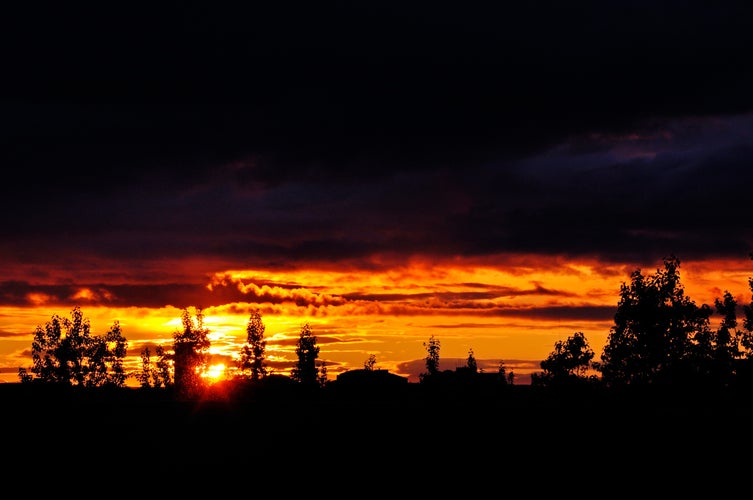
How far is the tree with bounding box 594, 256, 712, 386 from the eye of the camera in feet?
203

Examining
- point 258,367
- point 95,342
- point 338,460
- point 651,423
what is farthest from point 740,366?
point 95,342

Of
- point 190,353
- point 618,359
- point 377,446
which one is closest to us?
point 377,446

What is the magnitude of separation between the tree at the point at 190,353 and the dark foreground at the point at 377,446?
8332 cm

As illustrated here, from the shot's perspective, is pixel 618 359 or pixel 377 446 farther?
pixel 618 359

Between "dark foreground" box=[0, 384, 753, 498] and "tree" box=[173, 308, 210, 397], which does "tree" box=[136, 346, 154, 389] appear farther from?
"dark foreground" box=[0, 384, 753, 498]

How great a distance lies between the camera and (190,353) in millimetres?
108062

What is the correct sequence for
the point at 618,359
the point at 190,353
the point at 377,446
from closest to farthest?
the point at 377,446 → the point at 618,359 → the point at 190,353

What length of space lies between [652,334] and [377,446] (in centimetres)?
4846

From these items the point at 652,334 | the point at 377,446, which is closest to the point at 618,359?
the point at 652,334

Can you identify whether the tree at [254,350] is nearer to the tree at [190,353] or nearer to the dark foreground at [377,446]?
the tree at [190,353]

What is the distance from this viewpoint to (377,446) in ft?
63.0

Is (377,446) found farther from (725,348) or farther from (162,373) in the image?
(162,373)

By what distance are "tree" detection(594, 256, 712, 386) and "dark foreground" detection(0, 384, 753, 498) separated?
42.5 m

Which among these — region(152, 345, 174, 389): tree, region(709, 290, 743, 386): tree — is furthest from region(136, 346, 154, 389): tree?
region(709, 290, 743, 386): tree
